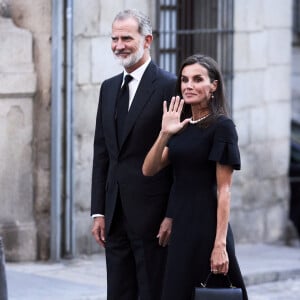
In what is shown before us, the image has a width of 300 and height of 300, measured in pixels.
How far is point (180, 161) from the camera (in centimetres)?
644

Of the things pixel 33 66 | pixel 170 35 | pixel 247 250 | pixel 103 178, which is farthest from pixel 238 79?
pixel 103 178

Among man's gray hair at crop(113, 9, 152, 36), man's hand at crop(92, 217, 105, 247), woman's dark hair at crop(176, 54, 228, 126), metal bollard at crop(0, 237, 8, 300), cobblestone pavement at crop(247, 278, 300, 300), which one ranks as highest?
man's gray hair at crop(113, 9, 152, 36)

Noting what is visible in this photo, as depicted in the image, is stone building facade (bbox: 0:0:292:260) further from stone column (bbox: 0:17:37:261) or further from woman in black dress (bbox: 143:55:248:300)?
woman in black dress (bbox: 143:55:248:300)

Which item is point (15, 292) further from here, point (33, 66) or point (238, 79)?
point (238, 79)

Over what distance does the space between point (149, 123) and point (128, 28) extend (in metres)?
0.54

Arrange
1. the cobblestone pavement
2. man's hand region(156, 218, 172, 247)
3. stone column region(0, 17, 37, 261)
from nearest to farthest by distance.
A: man's hand region(156, 218, 172, 247), the cobblestone pavement, stone column region(0, 17, 37, 261)

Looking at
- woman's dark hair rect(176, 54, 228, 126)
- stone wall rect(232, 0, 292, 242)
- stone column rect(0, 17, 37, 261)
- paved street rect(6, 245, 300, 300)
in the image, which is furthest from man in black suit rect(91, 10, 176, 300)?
stone wall rect(232, 0, 292, 242)

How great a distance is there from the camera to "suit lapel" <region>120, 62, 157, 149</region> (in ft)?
22.4

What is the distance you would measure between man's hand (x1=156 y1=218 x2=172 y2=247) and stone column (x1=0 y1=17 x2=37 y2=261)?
4221 millimetres

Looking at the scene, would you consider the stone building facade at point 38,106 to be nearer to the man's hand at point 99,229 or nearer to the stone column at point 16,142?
the stone column at point 16,142

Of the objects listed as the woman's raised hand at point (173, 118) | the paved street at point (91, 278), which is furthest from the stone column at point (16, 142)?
the woman's raised hand at point (173, 118)

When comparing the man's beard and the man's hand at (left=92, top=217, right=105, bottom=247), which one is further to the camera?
the man's hand at (left=92, top=217, right=105, bottom=247)

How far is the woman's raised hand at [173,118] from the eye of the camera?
254 inches

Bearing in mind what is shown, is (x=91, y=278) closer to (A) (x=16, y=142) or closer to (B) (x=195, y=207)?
(A) (x=16, y=142)
